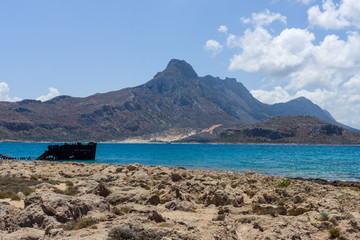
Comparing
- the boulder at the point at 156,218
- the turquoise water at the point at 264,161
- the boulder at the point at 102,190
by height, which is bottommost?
the turquoise water at the point at 264,161

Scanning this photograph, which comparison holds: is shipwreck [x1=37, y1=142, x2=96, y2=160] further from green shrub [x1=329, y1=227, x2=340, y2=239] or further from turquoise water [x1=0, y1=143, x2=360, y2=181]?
green shrub [x1=329, y1=227, x2=340, y2=239]

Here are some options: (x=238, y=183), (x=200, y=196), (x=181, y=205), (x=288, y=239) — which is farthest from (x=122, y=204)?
(x=238, y=183)

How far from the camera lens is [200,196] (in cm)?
1398

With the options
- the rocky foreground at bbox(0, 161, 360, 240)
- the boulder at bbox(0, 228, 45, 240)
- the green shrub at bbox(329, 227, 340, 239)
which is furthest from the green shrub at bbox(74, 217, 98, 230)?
the green shrub at bbox(329, 227, 340, 239)

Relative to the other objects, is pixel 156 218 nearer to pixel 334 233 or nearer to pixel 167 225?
pixel 167 225

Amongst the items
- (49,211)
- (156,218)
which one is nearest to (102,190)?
(49,211)

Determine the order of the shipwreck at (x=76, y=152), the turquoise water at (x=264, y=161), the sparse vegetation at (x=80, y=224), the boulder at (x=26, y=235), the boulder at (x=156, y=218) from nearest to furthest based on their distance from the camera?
the boulder at (x=26, y=235), the sparse vegetation at (x=80, y=224), the boulder at (x=156, y=218), the turquoise water at (x=264, y=161), the shipwreck at (x=76, y=152)

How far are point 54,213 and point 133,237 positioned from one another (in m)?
2.88

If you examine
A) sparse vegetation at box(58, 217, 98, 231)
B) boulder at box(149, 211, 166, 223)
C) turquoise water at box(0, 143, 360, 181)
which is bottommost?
turquoise water at box(0, 143, 360, 181)

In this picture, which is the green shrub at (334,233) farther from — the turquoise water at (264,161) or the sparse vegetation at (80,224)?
the turquoise water at (264,161)

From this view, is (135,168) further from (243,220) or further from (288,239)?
(288,239)

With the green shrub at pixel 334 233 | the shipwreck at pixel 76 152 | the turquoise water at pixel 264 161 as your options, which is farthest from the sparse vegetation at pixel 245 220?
the shipwreck at pixel 76 152

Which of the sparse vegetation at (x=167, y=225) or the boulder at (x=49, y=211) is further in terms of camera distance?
the boulder at (x=49, y=211)

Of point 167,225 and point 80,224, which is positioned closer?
point 167,225
